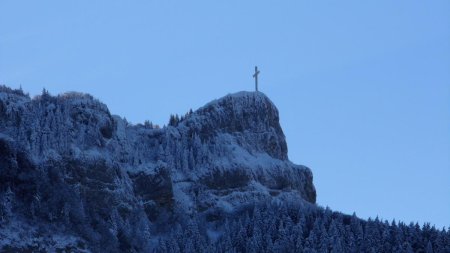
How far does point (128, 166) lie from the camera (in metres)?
166

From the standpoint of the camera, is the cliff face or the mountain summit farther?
the cliff face

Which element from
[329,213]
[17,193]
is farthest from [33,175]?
[329,213]

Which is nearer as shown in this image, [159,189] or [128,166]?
[159,189]

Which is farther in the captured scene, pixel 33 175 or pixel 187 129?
pixel 187 129

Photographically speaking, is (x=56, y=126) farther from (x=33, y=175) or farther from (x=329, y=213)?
(x=329, y=213)

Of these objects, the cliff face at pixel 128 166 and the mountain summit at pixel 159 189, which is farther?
the cliff face at pixel 128 166

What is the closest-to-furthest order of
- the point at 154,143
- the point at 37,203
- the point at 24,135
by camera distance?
the point at 37,203 → the point at 24,135 → the point at 154,143

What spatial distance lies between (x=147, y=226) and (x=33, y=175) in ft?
69.9

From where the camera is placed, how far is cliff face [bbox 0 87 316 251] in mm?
141625

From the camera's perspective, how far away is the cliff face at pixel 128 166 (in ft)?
465

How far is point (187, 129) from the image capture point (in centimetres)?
17812

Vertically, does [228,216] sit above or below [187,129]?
below

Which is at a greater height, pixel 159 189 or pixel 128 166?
pixel 128 166

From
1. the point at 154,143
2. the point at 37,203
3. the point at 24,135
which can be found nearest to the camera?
the point at 37,203
